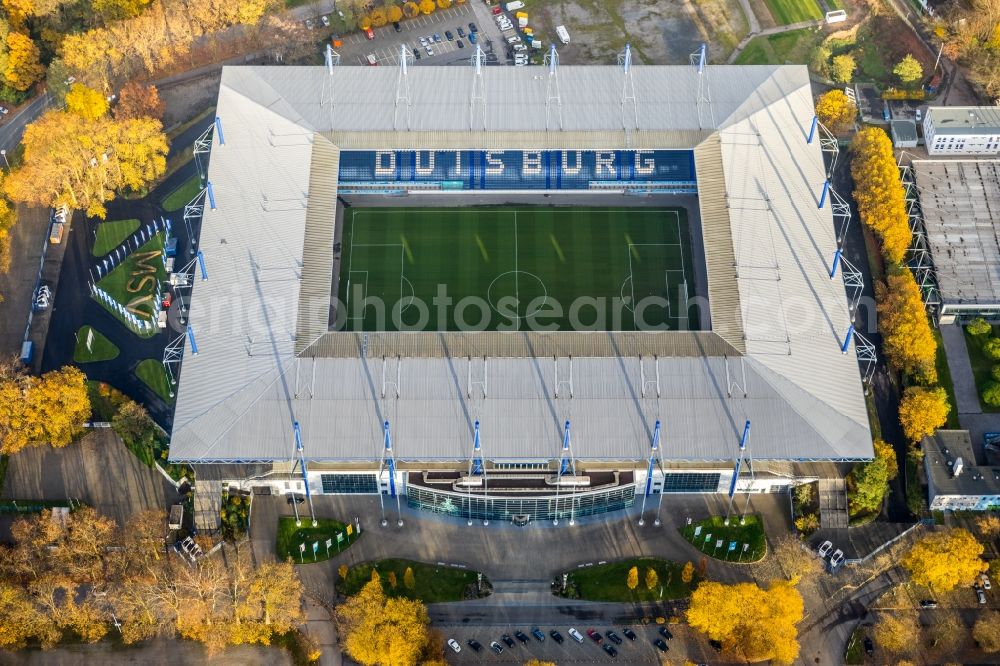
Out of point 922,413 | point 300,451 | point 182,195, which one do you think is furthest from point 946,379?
point 182,195

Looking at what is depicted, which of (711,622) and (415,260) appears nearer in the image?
(711,622)

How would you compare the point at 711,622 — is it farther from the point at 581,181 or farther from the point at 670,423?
the point at 581,181

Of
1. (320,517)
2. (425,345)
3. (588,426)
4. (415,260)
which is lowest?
(320,517)

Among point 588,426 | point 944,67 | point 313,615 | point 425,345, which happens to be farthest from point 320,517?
point 944,67

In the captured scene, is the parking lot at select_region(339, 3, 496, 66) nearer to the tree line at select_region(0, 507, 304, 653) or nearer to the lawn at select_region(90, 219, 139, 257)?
the lawn at select_region(90, 219, 139, 257)

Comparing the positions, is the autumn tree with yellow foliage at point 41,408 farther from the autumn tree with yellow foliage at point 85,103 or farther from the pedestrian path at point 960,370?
the pedestrian path at point 960,370

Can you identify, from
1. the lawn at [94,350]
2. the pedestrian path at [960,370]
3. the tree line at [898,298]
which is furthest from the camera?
the lawn at [94,350]

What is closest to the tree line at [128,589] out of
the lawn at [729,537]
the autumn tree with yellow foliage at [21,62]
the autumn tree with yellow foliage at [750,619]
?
the autumn tree with yellow foliage at [750,619]
